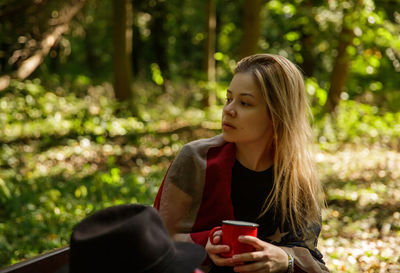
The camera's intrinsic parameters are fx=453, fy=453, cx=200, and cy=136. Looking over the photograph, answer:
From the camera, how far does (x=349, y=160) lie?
28.6 ft

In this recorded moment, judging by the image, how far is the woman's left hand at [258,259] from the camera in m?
1.82

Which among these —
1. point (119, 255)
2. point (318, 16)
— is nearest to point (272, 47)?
point (318, 16)

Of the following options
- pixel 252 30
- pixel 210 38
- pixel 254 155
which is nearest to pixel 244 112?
pixel 254 155

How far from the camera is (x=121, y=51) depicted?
11.3 m

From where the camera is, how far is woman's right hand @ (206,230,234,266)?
1848mm

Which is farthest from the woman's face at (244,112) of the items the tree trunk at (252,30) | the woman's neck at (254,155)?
the tree trunk at (252,30)

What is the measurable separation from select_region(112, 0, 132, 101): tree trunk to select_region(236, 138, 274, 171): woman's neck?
9307 mm

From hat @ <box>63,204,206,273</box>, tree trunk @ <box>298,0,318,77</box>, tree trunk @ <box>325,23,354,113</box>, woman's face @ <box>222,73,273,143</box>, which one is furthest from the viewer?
tree trunk @ <box>298,0,318,77</box>

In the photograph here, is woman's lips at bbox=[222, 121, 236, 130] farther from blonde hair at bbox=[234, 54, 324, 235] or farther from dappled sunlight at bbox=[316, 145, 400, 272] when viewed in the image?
dappled sunlight at bbox=[316, 145, 400, 272]

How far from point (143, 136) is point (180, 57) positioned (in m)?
12.3

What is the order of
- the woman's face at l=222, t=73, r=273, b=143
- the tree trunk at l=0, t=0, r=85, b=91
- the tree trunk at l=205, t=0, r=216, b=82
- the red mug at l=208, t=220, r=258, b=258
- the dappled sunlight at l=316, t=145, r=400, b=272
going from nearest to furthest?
the red mug at l=208, t=220, r=258, b=258 < the woman's face at l=222, t=73, r=273, b=143 < the dappled sunlight at l=316, t=145, r=400, b=272 < the tree trunk at l=0, t=0, r=85, b=91 < the tree trunk at l=205, t=0, r=216, b=82

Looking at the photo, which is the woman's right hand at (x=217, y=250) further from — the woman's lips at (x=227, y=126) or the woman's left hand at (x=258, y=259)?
the woman's lips at (x=227, y=126)

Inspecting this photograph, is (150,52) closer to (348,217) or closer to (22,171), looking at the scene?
(22,171)

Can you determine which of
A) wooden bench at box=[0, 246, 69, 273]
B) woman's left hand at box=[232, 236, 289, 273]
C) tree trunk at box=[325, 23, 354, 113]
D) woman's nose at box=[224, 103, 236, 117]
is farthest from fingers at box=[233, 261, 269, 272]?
tree trunk at box=[325, 23, 354, 113]
